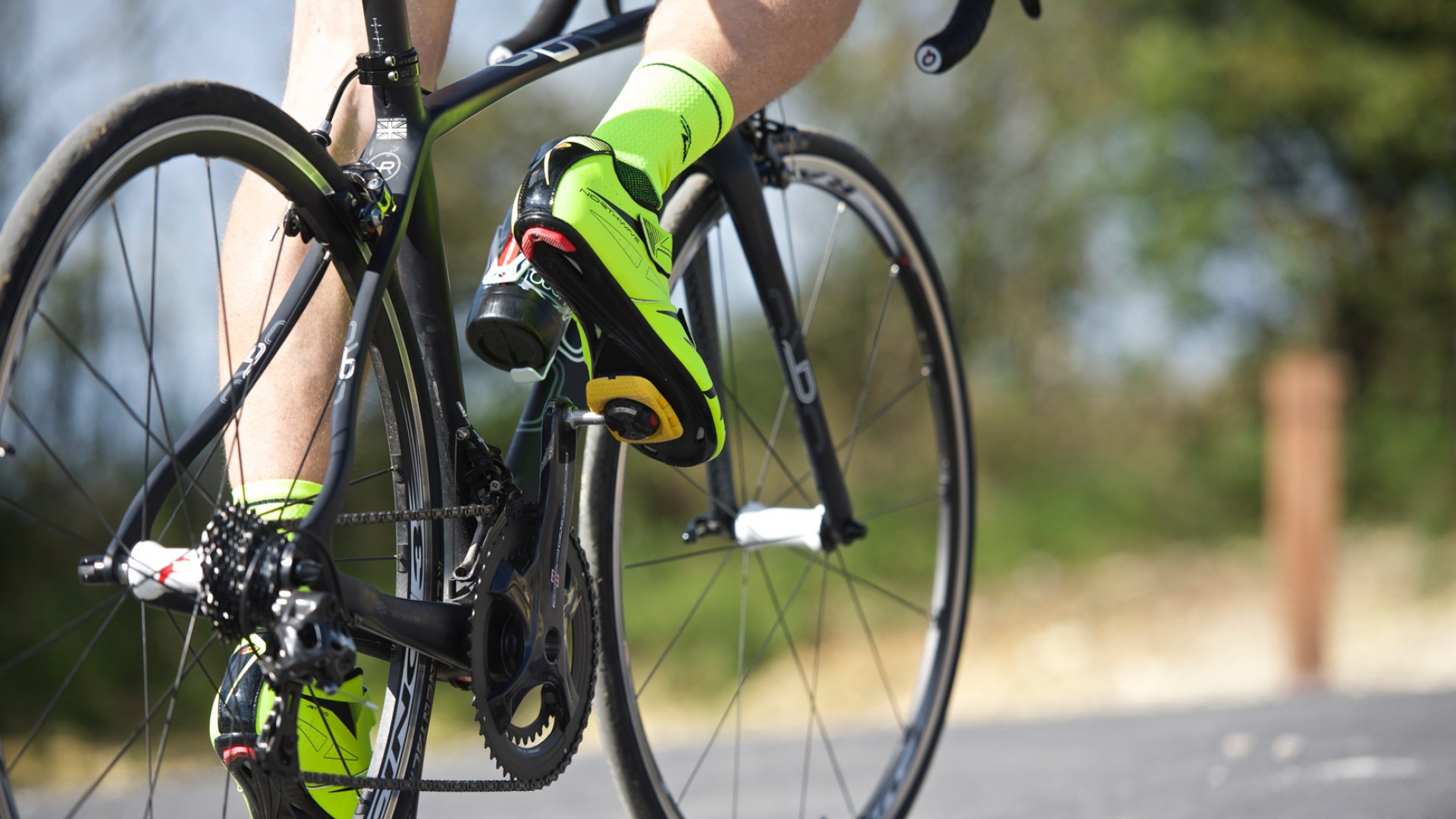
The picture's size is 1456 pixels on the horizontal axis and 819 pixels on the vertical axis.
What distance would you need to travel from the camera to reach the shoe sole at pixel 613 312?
114 cm

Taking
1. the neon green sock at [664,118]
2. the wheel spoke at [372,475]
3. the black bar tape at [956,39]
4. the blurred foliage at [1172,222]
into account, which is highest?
the blurred foliage at [1172,222]

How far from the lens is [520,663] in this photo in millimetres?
1226

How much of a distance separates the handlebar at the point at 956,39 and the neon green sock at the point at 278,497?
93 centimetres

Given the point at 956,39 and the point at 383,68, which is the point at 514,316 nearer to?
the point at 383,68

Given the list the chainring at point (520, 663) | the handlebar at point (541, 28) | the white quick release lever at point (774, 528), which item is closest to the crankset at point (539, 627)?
the chainring at point (520, 663)

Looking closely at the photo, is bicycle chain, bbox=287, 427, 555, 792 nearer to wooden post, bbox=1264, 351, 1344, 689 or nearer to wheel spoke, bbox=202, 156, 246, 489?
wheel spoke, bbox=202, 156, 246, 489

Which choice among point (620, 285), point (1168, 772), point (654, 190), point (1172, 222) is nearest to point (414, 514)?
point (620, 285)

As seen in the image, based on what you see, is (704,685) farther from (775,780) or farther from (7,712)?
(775,780)

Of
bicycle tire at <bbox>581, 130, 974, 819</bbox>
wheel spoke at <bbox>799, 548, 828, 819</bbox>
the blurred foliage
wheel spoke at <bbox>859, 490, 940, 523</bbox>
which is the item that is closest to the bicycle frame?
bicycle tire at <bbox>581, 130, 974, 819</bbox>

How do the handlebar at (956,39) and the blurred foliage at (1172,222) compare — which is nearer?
the handlebar at (956,39)

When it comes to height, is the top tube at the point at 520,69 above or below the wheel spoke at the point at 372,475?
above

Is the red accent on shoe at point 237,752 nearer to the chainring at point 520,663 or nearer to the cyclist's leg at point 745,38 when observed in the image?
the chainring at point 520,663

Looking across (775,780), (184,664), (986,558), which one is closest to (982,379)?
(986,558)

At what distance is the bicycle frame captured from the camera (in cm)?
107
